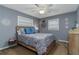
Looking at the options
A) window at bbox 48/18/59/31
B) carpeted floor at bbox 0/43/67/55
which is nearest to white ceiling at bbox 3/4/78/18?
window at bbox 48/18/59/31

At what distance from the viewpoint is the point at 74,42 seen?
5.61 feet

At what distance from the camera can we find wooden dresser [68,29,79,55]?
1.67 metres

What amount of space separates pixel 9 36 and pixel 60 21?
3.23ft

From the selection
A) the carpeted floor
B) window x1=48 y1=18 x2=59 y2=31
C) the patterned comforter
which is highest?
window x1=48 y1=18 x2=59 y2=31

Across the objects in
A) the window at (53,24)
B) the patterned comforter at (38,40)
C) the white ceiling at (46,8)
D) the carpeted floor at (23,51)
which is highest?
the white ceiling at (46,8)

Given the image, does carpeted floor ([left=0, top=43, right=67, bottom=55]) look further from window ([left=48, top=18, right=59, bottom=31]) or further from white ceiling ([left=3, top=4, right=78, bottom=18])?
white ceiling ([left=3, top=4, right=78, bottom=18])

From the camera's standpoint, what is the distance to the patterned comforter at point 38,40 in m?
1.62

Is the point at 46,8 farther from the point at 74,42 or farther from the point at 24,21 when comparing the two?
the point at 74,42

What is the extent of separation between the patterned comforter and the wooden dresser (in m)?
0.32

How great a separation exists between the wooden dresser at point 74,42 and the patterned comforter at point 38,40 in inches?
12.4

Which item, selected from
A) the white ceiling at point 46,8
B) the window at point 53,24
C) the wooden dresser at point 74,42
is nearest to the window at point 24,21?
the white ceiling at point 46,8

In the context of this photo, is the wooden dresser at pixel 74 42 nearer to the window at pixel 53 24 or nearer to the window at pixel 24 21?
the window at pixel 53 24
